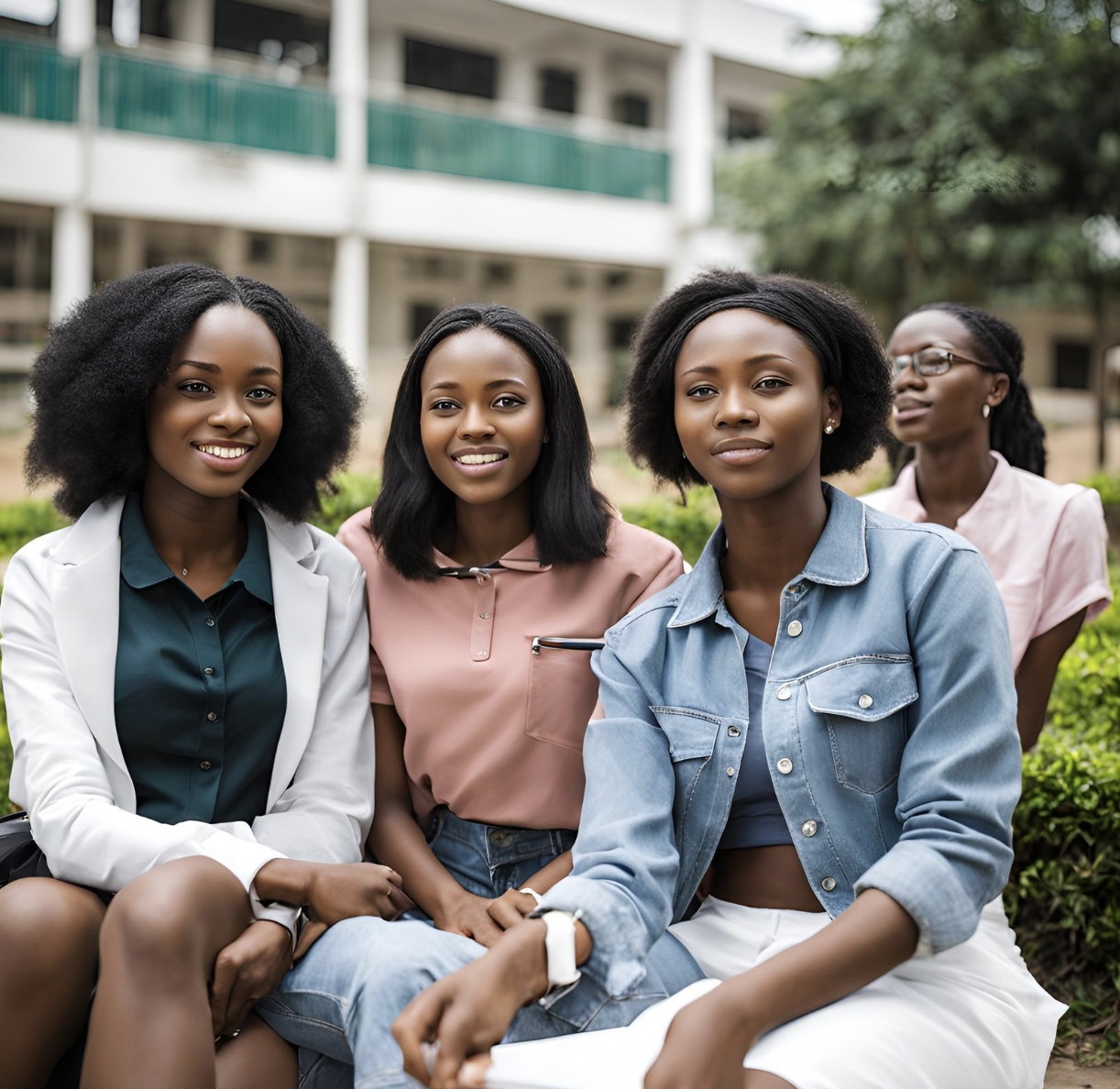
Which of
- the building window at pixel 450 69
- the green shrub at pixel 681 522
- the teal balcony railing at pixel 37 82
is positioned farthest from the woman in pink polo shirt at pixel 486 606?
the building window at pixel 450 69

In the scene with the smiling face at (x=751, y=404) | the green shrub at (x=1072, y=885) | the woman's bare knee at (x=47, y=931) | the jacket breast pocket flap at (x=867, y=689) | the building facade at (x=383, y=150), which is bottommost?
the green shrub at (x=1072, y=885)

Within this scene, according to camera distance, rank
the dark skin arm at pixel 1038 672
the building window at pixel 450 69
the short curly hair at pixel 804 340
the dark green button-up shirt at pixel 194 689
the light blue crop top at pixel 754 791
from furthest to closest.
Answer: the building window at pixel 450 69 → the dark skin arm at pixel 1038 672 → the dark green button-up shirt at pixel 194 689 → the short curly hair at pixel 804 340 → the light blue crop top at pixel 754 791

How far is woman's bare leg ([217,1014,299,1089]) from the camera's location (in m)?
2.24

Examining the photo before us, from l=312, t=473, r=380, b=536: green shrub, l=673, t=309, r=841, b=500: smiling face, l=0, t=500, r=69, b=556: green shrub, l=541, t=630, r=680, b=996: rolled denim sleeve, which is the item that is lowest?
l=541, t=630, r=680, b=996: rolled denim sleeve

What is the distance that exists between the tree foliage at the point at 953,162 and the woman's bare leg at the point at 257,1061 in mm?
5726

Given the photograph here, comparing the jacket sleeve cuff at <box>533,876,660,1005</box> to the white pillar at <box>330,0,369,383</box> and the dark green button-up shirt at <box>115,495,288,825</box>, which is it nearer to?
the dark green button-up shirt at <box>115,495,288,825</box>

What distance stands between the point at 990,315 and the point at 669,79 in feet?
47.7

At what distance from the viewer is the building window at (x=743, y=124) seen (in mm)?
18734

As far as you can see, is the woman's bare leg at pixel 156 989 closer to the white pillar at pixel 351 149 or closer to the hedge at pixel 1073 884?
the hedge at pixel 1073 884

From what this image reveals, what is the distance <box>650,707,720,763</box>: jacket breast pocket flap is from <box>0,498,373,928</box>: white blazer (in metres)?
0.73

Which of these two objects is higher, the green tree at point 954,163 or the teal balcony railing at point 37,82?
the teal balcony railing at point 37,82

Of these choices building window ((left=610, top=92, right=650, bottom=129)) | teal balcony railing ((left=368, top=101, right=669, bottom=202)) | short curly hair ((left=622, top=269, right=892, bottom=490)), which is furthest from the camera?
building window ((left=610, top=92, right=650, bottom=129))

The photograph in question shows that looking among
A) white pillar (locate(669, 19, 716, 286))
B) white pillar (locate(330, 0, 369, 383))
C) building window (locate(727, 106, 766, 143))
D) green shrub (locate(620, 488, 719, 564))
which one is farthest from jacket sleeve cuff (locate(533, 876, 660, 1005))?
building window (locate(727, 106, 766, 143))

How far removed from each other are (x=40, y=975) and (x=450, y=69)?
15.5 m
